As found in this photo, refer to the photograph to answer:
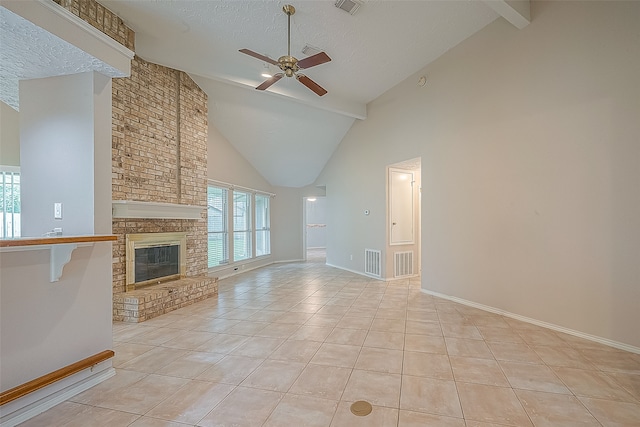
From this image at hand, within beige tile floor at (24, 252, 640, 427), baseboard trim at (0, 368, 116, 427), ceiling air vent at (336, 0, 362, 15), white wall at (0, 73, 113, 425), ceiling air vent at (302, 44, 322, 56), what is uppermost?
ceiling air vent at (336, 0, 362, 15)

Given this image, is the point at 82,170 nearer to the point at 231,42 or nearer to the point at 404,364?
the point at 231,42

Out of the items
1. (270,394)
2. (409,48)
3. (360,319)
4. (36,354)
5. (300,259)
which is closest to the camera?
(36,354)

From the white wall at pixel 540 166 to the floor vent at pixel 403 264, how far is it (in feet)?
3.46

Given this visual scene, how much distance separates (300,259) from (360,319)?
566 cm

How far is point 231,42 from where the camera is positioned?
3.83 metres

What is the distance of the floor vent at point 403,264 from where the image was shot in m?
5.97

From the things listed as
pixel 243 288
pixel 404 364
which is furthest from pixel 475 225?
pixel 243 288

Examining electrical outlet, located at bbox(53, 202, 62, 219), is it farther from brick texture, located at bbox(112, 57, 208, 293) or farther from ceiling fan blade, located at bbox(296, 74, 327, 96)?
ceiling fan blade, located at bbox(296, 74, 327, 96)

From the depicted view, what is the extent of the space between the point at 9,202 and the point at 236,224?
3.76m

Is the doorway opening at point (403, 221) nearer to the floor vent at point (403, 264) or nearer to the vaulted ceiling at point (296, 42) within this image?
the floor vent at point (403, 264)

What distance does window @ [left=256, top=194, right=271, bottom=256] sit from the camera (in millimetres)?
8062

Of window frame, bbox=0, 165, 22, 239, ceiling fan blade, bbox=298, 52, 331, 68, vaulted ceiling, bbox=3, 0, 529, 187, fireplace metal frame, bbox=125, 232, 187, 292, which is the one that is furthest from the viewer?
window frame, bbox=0, 165, 22, 239

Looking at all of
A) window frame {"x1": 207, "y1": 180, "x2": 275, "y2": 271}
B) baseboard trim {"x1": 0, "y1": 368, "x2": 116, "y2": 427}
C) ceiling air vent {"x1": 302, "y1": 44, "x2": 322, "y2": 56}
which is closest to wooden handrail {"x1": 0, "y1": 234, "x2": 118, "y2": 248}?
baseboard trim {"x1": 0, "y1": 368, "x2": 116, "y2": 427}

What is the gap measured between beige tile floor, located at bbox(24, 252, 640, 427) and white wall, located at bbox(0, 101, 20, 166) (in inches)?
126
